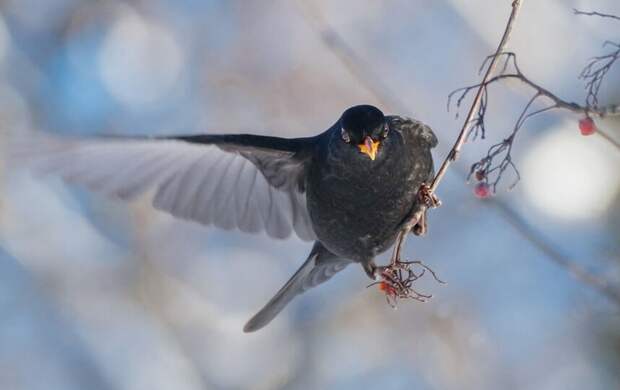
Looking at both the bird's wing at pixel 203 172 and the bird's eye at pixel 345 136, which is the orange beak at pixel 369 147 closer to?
the bird's eye at pixel 345 136

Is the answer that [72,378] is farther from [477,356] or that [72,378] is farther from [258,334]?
[477,356]

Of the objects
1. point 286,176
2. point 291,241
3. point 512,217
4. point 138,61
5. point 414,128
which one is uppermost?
point 414,128

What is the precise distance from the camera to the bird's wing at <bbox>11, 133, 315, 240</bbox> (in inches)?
156

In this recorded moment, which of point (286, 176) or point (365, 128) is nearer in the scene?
point (365, 128)

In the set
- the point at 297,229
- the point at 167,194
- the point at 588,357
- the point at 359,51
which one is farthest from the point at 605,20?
the point at 167,194

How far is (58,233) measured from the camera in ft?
21.2

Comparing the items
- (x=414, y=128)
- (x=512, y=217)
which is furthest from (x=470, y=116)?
(x=512, y=217)

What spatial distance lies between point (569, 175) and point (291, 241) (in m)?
2.06

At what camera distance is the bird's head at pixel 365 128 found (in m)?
3.49

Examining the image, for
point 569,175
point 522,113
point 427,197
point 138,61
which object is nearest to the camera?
point 522,113

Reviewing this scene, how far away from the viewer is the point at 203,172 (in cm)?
443

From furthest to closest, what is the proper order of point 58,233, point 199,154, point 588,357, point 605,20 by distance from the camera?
point 58,233 < point 588,357 < point 605,20 < point 199,154

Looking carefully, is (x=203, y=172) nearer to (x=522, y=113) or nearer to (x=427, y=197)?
(x=427, y=197)

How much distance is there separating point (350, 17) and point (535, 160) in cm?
169
